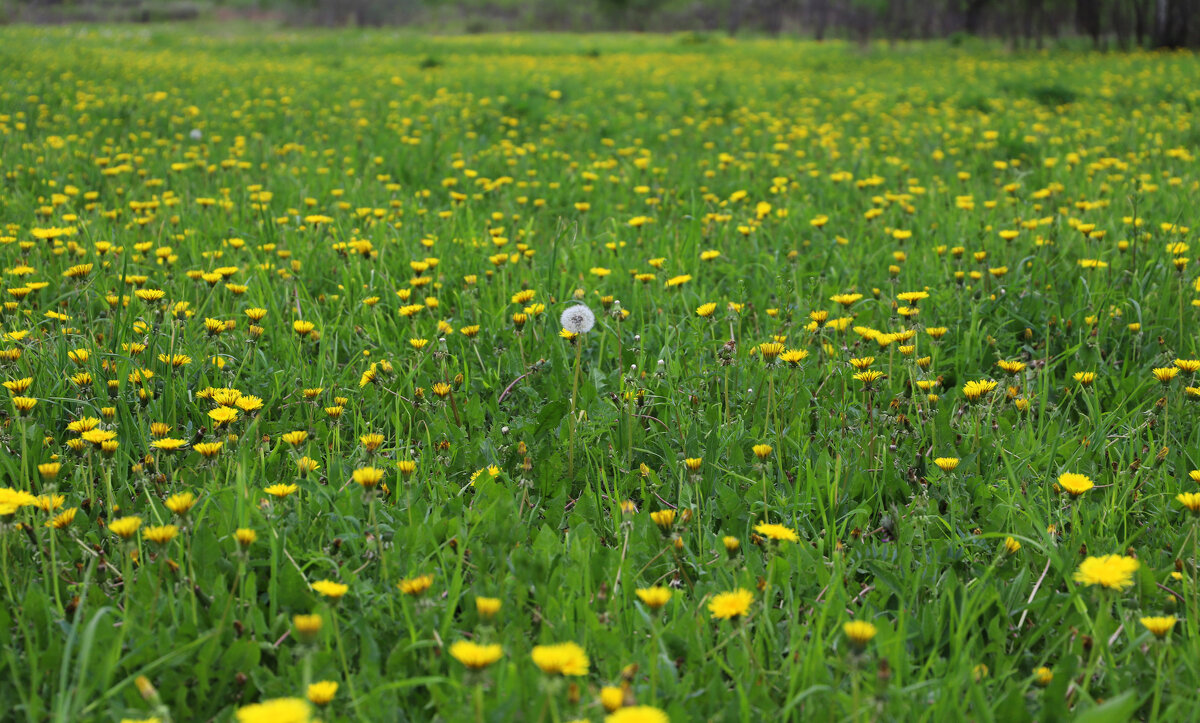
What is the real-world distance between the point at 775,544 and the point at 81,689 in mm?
1179

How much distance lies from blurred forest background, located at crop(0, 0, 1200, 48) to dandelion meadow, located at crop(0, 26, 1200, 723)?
80.3 ft

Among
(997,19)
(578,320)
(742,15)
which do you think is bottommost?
(578,320)

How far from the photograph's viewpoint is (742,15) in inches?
2670

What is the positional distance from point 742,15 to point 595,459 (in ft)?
237

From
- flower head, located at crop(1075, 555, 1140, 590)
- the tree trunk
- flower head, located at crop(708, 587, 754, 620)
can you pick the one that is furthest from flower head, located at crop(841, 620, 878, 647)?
the tree trunk

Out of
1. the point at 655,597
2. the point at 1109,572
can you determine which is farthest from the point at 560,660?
the point at 1109,572

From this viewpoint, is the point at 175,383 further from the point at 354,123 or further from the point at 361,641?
the point at 354,123

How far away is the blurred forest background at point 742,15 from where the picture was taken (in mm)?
25906

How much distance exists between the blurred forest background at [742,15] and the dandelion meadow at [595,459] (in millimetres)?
24476

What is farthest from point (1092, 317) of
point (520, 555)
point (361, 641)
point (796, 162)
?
point (796, 162)

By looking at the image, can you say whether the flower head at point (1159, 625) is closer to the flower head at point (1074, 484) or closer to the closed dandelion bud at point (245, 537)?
the flower head at point (1074, 484)

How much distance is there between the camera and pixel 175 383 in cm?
235

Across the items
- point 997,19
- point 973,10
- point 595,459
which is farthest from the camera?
point 997,19

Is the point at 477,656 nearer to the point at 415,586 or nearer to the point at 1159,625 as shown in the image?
the point at 415,586
